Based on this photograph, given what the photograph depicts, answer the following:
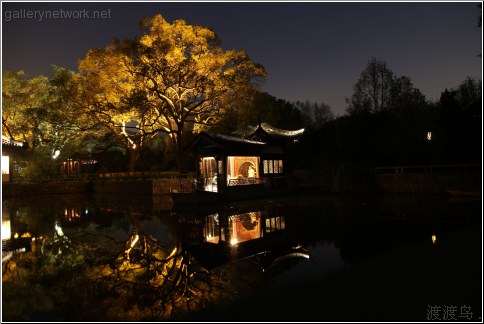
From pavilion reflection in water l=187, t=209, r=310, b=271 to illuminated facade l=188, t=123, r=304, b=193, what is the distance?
729 centimetres

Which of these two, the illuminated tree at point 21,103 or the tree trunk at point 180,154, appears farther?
the illuminated tree at point 21,103

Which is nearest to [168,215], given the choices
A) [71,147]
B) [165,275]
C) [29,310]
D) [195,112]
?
[165,275]

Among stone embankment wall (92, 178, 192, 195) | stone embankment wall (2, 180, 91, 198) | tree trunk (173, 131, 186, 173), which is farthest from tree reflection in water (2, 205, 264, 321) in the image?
stone embankment wall (2, 180, 91, 198)

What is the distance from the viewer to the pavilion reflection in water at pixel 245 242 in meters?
7.01

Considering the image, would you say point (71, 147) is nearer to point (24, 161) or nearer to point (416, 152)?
point (24, 161)

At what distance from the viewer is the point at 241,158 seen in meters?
22.3

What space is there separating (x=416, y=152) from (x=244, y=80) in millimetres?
12606

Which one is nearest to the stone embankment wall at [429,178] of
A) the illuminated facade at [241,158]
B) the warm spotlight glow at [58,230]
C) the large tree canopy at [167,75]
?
the illuminated facade at [241,158]

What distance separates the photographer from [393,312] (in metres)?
4.34

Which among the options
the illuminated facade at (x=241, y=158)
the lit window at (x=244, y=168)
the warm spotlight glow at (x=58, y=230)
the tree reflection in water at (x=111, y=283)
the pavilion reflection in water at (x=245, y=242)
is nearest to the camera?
the tree reflection in water at (x=111, y=283)

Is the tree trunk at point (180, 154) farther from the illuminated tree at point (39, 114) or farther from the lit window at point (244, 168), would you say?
the illuminated tree at point (39, 114)

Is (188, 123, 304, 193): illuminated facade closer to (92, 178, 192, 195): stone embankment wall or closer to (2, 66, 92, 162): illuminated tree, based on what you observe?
(92, 178, 192, 195): stone embankment wall

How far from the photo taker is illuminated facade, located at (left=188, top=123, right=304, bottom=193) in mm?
19484

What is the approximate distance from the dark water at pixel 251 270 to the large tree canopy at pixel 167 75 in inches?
540
